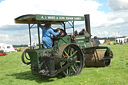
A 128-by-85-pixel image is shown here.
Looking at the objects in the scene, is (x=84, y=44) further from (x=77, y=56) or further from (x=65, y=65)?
(x=65, y=65)

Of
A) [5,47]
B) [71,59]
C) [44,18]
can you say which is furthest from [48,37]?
[5,47]

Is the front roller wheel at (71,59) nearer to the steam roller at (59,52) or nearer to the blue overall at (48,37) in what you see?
the steam roller at (59,52)

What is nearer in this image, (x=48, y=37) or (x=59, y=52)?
(x=59, y=52)

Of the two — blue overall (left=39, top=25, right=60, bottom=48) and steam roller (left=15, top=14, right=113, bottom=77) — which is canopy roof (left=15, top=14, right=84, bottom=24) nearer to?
steam roller (left=15, top=14, right=113, bottom=77)

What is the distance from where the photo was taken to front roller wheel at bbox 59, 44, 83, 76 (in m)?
6.49

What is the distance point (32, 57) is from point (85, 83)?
2326 mm

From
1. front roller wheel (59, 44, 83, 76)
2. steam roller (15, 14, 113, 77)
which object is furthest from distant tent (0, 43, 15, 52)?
front roller wheel (59, 44, 83, 76)

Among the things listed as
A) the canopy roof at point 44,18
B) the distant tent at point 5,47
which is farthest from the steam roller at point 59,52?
the distant tent at point 5,47

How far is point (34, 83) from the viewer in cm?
616

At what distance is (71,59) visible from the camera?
661 cm

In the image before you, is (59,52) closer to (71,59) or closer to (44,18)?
(71,59)

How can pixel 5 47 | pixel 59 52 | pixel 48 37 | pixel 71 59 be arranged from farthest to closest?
pixel 5 47, pixel 48 37, pixel 71 59, pixel 59 52

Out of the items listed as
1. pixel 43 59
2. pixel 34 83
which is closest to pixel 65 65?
pixel 43 59

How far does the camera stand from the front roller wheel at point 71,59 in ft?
21.3
